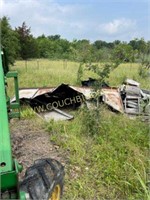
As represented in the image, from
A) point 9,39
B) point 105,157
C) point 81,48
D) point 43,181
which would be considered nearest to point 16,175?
point 43,181

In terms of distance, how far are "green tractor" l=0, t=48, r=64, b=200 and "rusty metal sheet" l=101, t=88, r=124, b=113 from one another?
3891mm

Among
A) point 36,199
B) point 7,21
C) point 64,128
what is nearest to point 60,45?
point 7,21

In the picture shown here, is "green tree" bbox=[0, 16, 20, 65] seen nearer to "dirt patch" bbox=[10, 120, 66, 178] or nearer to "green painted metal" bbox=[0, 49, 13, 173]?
"dirt patch" bbox=[10, 120, 66, 178]

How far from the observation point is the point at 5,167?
146 centimetres

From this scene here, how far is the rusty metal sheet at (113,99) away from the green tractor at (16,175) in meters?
3.89

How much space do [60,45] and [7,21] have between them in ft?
99.0

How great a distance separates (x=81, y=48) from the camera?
1175 centimetres

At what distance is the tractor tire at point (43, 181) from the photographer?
1.99 meters

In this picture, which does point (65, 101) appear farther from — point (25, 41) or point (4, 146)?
point (25, 41)

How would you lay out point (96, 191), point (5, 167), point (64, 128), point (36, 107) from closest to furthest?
point (5, 167) → point (96, 191) → point (64, 128) → point (36, 107)

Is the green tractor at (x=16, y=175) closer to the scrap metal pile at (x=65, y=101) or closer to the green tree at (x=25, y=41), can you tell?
the scrap metal pile at (x=65, y=101)

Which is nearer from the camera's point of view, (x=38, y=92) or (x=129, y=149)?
(x=129, y=149)

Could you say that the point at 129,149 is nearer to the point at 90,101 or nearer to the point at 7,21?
the point at 90,101

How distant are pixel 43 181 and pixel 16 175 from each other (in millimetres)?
757
